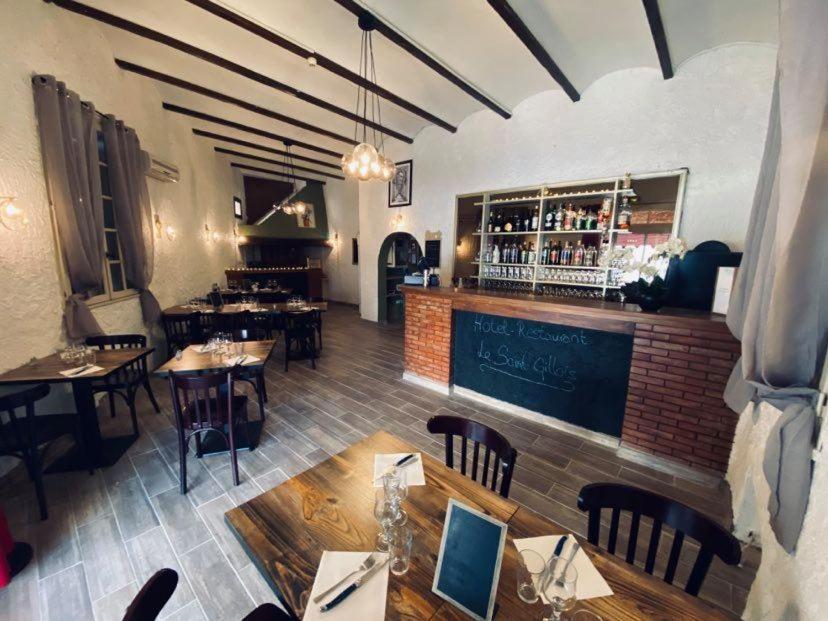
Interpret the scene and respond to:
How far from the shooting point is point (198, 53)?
352 centimetres

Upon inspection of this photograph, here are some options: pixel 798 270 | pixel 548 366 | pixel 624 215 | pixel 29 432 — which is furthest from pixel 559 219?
pixel 29 432

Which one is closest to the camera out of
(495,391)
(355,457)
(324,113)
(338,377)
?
(355,457)

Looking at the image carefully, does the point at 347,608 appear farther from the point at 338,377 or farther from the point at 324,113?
the point at 324,113

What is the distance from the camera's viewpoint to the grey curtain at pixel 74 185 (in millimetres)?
2852

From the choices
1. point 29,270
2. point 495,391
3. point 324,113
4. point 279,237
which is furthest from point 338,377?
point 279,237

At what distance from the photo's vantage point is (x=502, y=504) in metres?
1.22

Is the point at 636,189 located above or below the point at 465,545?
above

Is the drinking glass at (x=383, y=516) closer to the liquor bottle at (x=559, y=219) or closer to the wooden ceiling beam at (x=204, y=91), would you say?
the liquor bottle at (x=559, y=219)

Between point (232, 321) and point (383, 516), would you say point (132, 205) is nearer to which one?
point (232, 321)

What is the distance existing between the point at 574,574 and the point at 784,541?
3.04ft

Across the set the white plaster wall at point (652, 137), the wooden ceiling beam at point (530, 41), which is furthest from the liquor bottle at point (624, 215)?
the wooden ceiling beam at point (530, 41)

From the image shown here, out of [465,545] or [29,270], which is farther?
[29,270]

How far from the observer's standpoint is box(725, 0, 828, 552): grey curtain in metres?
1.02

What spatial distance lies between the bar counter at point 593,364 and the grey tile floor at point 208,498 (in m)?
0.24
